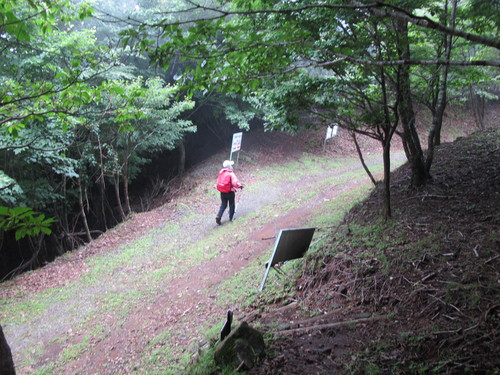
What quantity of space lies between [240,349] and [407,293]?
210cm

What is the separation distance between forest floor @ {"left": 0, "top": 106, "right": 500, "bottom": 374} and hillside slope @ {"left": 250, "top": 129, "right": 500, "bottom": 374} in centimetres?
2

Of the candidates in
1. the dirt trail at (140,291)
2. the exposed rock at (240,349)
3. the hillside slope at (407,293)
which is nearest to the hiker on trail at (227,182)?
the dirt trail at (140,291)

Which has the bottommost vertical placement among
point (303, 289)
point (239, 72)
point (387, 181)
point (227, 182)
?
point (303, 289)

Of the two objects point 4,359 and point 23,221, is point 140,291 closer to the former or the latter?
point 4,359

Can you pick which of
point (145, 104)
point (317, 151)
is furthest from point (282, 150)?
point (145, 104)

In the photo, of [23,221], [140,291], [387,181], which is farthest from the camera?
[140,291]

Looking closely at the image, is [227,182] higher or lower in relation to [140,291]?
higher

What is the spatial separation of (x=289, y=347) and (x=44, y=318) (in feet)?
21.2

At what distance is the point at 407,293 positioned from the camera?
4086 mm

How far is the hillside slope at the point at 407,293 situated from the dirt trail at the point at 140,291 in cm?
188

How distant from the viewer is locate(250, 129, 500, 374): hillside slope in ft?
10.2

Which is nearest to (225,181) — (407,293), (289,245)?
(289,245)

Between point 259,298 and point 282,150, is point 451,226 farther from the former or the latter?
point 282,150

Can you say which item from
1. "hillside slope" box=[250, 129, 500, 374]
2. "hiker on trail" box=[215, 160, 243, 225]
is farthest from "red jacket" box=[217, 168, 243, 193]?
"hillside slope" box=[250, 129, 500, 374]
